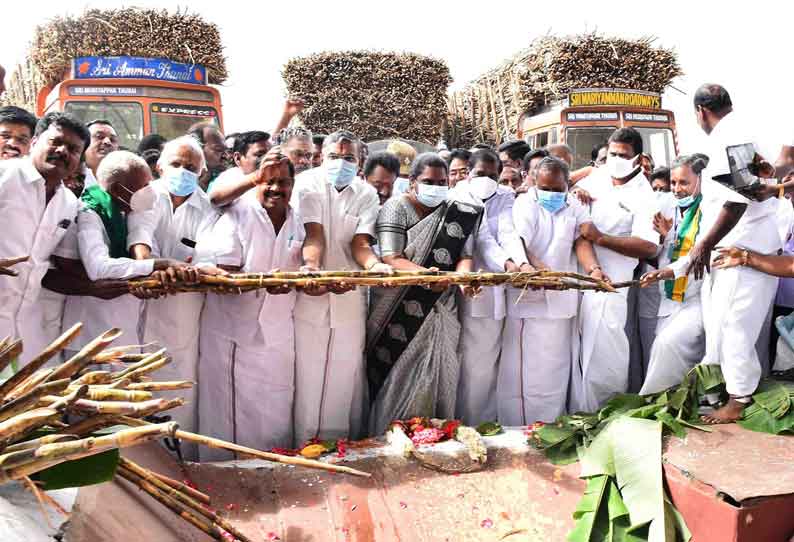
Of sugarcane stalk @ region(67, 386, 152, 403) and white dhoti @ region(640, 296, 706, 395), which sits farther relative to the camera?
white dhoti @ region(640, 296, 706, 395)

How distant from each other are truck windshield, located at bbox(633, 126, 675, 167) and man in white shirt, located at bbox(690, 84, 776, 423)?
20.6 ft

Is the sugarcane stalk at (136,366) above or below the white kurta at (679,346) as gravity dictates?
above

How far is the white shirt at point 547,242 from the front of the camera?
436 centimetres

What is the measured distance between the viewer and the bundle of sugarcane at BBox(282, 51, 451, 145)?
13.4 meters

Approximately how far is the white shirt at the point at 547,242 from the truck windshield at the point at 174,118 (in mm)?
4451

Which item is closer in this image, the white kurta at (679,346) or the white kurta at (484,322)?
the white kurta at (679,346)

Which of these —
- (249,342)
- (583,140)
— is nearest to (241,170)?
(249,342)

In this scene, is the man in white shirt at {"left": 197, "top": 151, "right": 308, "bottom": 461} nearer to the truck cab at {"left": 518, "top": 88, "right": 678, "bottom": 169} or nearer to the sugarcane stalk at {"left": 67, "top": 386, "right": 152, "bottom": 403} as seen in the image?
the sugarcane stalk at {"left": 67, "top": 386, "right": 152, "bottom": 403}

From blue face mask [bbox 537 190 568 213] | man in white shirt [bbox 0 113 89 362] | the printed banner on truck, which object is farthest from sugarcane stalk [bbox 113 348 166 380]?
the printed banner on truck

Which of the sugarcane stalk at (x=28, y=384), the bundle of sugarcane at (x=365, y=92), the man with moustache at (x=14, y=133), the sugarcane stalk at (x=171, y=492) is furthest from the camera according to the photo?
the bundle of sugarcane at (x=365, y=92)

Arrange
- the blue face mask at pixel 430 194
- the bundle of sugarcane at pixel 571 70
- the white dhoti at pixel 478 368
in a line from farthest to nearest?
the bundle of sugarcane at pixel 571 70 → the white dhoti at pixel 478 368 → the blue face mask at pixel 430 194

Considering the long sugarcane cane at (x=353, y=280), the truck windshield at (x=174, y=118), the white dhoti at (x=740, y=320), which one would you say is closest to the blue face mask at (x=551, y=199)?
the long sugarcane cane at (x=353, y=280)

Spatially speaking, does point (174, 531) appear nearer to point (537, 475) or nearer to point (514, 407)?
point (537, 475)

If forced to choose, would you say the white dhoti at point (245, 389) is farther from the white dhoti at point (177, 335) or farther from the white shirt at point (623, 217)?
the white shirt at point (623, 217)
